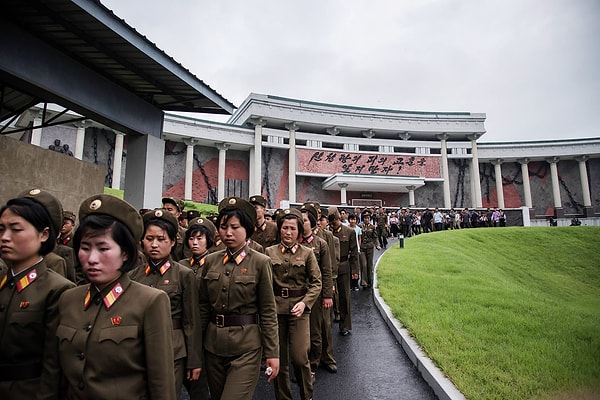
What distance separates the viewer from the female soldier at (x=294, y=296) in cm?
357

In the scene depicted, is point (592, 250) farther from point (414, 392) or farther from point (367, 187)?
point (414, 392)

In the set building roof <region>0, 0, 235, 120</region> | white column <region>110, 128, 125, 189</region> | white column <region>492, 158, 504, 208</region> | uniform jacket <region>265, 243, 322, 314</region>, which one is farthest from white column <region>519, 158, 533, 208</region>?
uniform jacket <region>265, 243, 322, 314</region>

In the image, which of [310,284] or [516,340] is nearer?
[310,284]

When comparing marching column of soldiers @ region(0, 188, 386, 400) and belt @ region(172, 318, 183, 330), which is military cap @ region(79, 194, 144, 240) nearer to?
marching column of soldiers @ region(0, 188, 386, 400)

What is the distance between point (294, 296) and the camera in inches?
155

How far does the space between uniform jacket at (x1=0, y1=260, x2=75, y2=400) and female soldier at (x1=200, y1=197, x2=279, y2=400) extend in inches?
45.5

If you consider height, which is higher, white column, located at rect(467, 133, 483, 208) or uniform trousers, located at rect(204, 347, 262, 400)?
white column, located at rect(467, 133, 483, 208)

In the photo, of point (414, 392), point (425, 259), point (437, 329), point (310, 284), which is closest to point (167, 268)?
point (310, 284)

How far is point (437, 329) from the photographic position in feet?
18.1

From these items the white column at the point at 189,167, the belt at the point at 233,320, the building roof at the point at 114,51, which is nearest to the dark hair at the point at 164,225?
the belt at the point at 233,320

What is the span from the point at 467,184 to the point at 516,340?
35.5 m

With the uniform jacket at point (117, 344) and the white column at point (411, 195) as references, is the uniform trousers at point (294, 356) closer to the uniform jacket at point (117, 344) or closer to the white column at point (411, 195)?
the uniform jacket at point (117, 344)

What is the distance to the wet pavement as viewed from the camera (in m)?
4.05

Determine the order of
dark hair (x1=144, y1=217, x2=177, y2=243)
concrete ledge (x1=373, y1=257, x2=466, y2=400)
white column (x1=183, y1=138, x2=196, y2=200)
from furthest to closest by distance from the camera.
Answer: white column (x1=183, y1=138, x2=196, y2=200)
concrete ledge (x1=373, y1=257, x2=466, y2=400)
dark hair (x1=144, y1=217, x2=177, y2=243)
